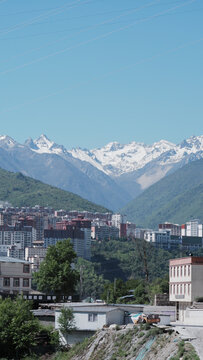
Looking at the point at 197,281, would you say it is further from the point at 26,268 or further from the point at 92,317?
the point at 26,268

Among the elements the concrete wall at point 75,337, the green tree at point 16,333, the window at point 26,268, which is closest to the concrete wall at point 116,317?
the concrete wall at point 75,337

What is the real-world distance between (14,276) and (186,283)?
92.4 feet

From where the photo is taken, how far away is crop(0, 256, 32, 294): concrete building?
3364 inches

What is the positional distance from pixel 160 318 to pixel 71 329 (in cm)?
610

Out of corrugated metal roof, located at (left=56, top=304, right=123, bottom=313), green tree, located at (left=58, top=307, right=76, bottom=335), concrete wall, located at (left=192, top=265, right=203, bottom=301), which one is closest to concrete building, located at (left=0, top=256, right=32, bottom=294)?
concrete wall, located at (left=192, top=265, right=203, bottom=301)

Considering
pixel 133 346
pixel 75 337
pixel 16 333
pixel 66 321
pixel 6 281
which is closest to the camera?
pixel 133 346

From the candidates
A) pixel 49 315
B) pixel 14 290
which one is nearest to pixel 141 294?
pixel 14 290

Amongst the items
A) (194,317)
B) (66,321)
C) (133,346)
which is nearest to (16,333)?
(66,321)

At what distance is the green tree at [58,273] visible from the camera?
80375mm

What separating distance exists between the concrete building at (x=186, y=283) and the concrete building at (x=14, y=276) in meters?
23.6

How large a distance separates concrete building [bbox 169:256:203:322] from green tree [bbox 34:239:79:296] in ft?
53.4

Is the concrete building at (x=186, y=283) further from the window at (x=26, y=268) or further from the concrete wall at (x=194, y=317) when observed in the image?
the window at (x=26, y=268)

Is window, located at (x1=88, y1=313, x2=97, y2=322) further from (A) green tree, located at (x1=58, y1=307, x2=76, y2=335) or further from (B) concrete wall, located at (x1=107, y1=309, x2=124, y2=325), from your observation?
(A) green tree, located at (x1=58, y1=307, x2=76, y2=335)

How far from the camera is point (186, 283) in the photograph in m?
62.4
